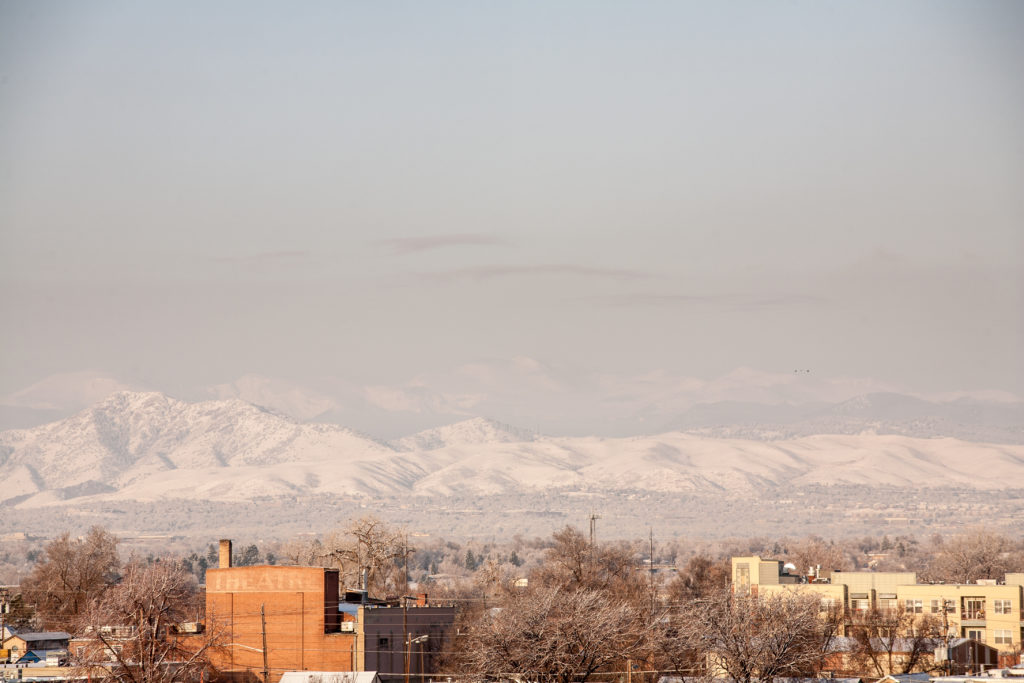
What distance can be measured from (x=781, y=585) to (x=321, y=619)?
201 ft

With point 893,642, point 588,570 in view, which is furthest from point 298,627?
point 588,570

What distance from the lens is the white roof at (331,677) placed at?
7300 cm

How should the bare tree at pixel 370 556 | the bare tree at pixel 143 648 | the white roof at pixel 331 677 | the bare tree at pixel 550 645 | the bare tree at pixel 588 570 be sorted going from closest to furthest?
the white roof at pixel 331 677, the bare tree at pixel 143 648, the bare tree at pixel 550 645, the bare tree at pixel 588 570, the bare tree at pixel 370 556

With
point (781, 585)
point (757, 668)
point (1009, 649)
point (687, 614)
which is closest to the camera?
point (757, 668)

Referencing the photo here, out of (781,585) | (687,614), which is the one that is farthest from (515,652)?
(781,585)

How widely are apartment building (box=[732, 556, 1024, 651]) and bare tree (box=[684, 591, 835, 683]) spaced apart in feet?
104

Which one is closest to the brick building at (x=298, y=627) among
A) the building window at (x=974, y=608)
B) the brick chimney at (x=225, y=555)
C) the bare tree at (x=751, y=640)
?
the brick chimney at (x=225, y=555)

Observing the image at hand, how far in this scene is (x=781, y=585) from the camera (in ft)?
438

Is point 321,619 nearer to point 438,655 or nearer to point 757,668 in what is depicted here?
point 438,655

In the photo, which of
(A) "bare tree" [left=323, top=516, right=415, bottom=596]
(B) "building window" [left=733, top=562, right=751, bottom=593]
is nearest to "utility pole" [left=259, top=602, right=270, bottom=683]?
(A) "bare tree" [left=323, top=516, right=415, bottom=596]

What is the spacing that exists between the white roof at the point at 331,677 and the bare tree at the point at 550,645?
5406mm

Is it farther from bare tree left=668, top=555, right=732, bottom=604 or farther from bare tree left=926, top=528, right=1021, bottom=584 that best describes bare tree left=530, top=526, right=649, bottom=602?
bare tree left=926, top=528, right=1021, bottom=584

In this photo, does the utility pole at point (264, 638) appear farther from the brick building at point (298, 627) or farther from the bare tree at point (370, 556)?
the bare tree at point (370, 556)

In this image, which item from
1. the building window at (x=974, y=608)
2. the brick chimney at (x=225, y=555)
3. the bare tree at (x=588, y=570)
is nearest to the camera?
the brick chimney at (x=225, y=555)
